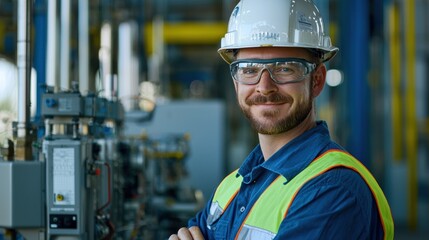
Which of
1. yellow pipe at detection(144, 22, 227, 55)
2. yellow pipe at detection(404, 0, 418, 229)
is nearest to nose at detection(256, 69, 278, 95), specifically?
yellow pipe at detection(404, 0, 418, 229)

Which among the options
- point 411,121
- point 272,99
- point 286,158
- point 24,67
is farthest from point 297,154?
point 411,121

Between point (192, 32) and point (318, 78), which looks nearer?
point (318, 78)

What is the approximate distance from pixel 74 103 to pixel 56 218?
2.07ft

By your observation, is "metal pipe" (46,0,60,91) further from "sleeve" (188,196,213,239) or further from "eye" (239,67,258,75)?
"eye" (239,67,258,75)

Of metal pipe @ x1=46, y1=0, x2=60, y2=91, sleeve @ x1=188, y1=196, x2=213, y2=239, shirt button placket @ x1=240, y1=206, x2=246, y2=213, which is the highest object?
metal pipe @ x1=46, y1=0, x2=60, y2=91

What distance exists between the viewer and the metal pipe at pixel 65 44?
16.1ft

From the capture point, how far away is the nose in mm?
2000

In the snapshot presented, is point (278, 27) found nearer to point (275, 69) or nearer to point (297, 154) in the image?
point (275, 69)

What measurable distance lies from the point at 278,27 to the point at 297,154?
48cm

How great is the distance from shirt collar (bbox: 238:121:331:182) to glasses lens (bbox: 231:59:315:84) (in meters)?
0.18

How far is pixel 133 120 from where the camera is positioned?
614 centimetres

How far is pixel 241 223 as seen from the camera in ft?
6.44

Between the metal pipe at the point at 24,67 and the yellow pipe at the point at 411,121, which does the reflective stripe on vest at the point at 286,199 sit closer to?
the metal pipe at the point at 24,67

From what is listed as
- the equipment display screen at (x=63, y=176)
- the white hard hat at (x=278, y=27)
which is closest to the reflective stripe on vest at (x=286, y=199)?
the white hard hat at (x=278, y=27)
